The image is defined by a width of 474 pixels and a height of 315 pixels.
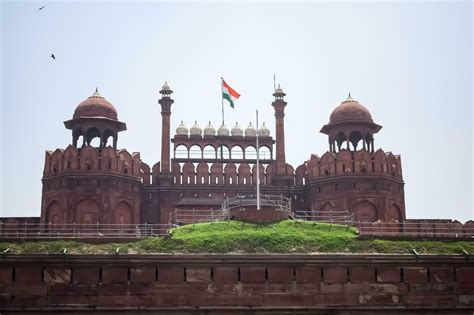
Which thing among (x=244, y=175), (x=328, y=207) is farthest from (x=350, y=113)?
(x=244, y=175)

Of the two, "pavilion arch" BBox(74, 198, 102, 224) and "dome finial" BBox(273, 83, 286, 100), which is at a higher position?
"dome finial" BBox(273, 83, 286, 100)

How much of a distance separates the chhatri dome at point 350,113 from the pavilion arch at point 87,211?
465 inches

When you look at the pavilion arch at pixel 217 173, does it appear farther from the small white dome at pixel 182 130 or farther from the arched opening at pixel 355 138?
the arched opening at pixel 355 138

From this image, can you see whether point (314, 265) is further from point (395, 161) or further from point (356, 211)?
point (395, 161)

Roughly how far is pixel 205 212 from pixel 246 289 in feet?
31.0

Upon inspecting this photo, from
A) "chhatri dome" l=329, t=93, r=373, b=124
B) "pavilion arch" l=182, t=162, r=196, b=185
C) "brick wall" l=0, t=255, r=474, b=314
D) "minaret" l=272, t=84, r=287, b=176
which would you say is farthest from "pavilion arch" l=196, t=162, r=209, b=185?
"brick wall" l=0, t=255, r=474, b=314

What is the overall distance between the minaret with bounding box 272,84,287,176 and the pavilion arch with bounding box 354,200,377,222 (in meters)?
4.39

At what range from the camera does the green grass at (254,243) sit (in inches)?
984

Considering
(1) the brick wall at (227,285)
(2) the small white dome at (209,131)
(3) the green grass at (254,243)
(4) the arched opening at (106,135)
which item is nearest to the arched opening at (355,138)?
(2) the small white dome at (209,131)

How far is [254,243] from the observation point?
25250mm

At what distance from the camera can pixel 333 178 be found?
3397 centimetres

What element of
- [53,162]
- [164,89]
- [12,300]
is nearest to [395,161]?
[164,89]

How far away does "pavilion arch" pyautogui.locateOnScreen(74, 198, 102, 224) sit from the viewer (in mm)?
32188

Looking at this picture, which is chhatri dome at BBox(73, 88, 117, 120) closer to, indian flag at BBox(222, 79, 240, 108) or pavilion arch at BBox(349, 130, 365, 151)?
indian flag at BBox(222, 79, 240, 108)
